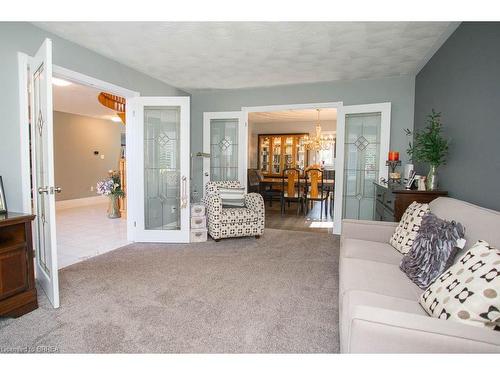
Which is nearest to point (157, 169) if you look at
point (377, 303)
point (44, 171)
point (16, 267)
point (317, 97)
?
point (44, 171)

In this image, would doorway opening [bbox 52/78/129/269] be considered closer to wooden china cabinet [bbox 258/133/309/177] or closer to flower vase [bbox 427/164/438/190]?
flower vase [bbox 427/164/438/190]

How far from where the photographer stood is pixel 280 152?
9383mm

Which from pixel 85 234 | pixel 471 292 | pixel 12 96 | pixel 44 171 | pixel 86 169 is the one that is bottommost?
pixel 85 234

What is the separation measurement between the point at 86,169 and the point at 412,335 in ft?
27.6

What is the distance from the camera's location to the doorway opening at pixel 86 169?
434cm

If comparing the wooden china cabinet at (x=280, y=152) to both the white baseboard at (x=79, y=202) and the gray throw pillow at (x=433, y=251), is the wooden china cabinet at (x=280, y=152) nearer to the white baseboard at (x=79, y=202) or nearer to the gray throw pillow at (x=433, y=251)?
the white baseboard at (x=79, y=202)

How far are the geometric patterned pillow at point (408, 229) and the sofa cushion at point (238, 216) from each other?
2122 mm

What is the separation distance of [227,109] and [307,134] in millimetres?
4298

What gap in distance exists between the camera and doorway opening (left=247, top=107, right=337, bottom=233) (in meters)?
6.85

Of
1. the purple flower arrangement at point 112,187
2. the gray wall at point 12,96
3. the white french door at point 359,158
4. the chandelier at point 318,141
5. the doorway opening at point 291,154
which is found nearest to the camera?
the gray wall at point 12,96

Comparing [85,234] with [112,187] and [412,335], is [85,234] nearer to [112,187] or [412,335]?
[112,187]

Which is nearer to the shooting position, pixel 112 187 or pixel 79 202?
pixel 112 187

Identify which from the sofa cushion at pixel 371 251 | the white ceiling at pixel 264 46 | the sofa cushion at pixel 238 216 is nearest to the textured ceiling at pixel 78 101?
the white ceiling at pixel 264 46
